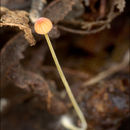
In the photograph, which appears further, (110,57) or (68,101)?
(110,57)

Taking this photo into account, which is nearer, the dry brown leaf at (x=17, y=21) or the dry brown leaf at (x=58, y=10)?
the dry brown leaf at (x=17, y=21)

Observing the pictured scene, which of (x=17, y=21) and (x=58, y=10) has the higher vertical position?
(x=58, y=10)

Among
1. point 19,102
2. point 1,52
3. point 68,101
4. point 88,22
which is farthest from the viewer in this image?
point 19,102

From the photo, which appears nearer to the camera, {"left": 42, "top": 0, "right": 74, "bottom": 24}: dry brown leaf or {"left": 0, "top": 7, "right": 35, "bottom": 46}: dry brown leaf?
{"left": 0, "top": 7, "right": 35, "bottom": 46}: dry brown leaf

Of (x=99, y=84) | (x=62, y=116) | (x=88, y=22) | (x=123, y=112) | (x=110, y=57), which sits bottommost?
(x=123, y=112)

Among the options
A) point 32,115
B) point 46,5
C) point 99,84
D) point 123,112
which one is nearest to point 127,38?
point 99,84

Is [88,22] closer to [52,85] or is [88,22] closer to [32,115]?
[52,85]

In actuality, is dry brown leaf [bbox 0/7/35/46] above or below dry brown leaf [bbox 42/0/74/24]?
below

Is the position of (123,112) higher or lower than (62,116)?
lower

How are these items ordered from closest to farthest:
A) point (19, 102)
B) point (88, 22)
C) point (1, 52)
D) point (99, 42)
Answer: point (1, 52) < point (88, 22) < point (19, 102) < point (99, 42)

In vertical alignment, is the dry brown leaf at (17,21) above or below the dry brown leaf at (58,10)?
below

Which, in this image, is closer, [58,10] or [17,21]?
[17,21]
